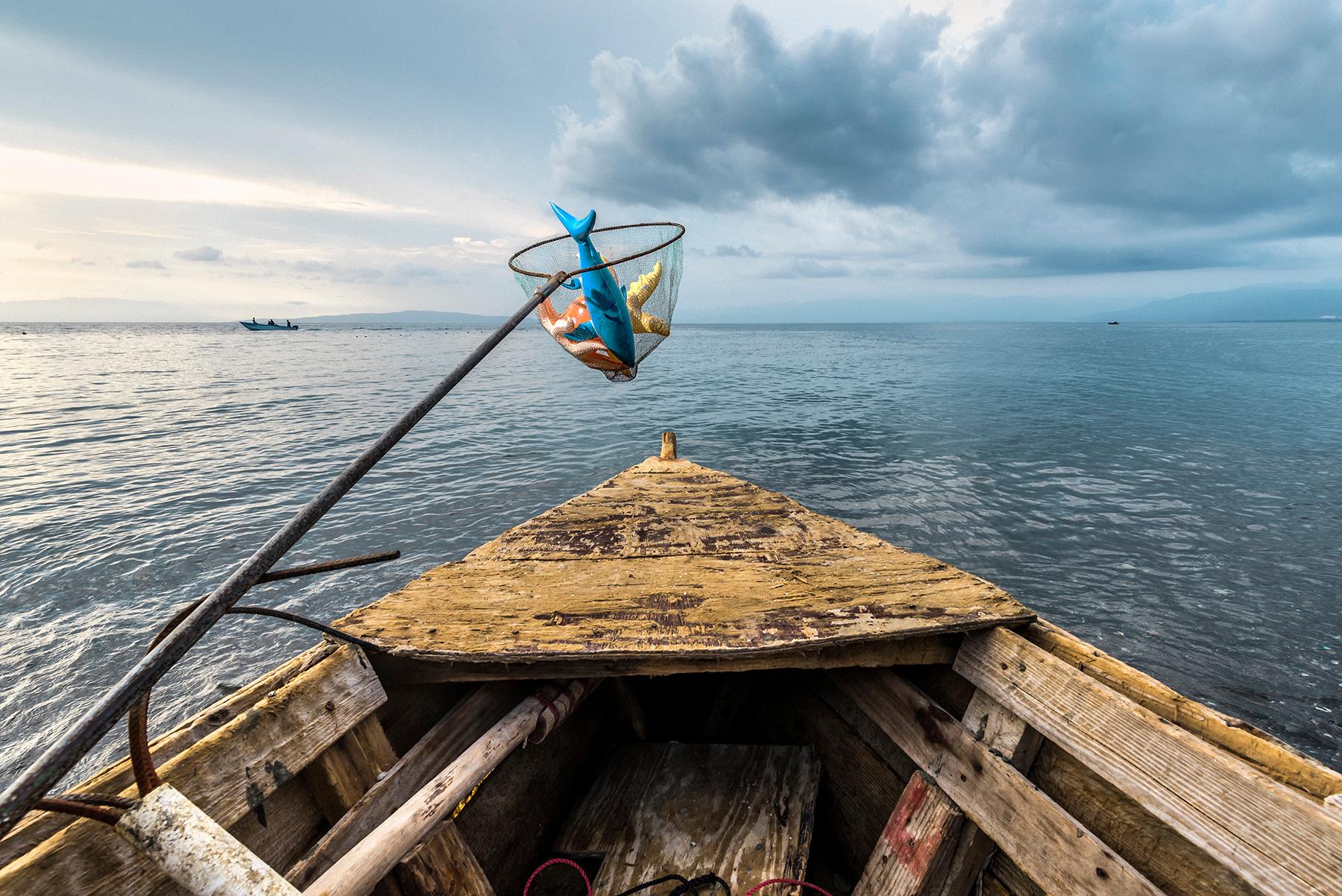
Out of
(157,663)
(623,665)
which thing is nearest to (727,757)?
(623,665)

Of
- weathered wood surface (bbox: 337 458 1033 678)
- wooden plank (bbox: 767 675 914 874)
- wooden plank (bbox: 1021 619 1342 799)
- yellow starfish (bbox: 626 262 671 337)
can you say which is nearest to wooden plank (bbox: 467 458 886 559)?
weathered wood surface (bbox: 337 458 1033 678)

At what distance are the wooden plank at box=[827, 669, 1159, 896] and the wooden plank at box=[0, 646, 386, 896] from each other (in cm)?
295

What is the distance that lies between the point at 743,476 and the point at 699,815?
1315cm

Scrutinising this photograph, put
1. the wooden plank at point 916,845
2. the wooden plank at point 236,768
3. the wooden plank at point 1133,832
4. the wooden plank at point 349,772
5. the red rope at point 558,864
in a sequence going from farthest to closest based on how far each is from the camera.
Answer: the red rope at point 558,864 < the wooden plank at point 916,845 < the wooden plank at point 349,772 < the wooden plank at point 1133,832 < the wooden plank at point 236,768

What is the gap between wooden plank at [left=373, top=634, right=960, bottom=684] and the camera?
305cm

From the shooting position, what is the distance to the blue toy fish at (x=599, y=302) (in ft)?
16.7

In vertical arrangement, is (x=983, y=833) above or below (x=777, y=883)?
above

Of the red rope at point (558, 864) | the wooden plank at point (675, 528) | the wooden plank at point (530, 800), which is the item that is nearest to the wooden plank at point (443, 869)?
the wooden plank at point (530, 800)

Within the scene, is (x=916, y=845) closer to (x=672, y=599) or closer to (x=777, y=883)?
(x=777, y=883)

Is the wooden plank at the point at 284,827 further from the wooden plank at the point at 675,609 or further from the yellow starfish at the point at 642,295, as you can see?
the yellow starfish at the point at 642,295

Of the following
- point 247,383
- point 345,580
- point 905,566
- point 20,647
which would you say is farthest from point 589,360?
point 247,383

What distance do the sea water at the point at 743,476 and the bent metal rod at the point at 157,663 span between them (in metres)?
7.17

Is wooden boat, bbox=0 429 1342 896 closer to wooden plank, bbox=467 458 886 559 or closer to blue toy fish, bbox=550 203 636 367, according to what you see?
wooden plank, bbox=467 458 886 559

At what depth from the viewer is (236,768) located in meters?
2.34
